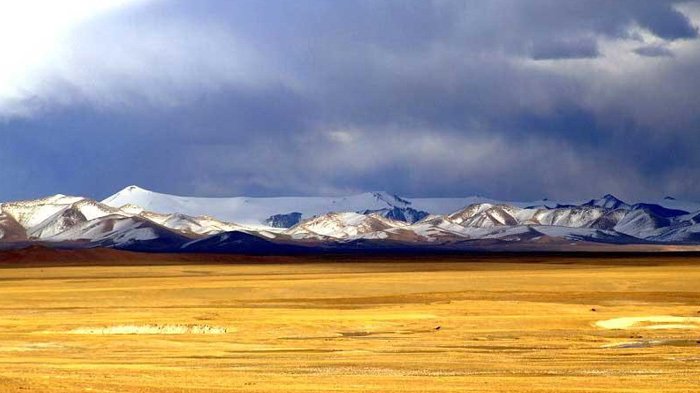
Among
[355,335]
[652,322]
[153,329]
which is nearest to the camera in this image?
[355,335]

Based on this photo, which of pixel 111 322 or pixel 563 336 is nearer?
pixel 563 336

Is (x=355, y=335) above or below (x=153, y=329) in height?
below

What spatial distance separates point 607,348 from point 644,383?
534 inches

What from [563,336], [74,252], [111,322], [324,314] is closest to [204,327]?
[111,322]

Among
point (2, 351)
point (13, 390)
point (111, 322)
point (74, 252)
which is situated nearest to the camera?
point (13, 390)

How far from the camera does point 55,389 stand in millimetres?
30156

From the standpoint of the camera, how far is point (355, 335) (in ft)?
179

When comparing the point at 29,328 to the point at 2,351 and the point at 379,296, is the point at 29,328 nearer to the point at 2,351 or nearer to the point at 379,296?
the point at 2,351

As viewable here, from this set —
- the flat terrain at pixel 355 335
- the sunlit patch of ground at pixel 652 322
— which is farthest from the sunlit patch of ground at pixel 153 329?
the sunlit patch of ground at pixel 652 322

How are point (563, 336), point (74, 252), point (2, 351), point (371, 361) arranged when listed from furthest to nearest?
point (74, 252)
point (563, 336)
point (2, 351)
point (371, 361)

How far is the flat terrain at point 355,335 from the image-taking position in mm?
34219

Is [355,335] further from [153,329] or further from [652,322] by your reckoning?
[652,322]

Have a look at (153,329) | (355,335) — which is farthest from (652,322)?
(153,329)

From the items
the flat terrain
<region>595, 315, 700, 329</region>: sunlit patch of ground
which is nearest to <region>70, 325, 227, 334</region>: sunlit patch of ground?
the flat terrain
